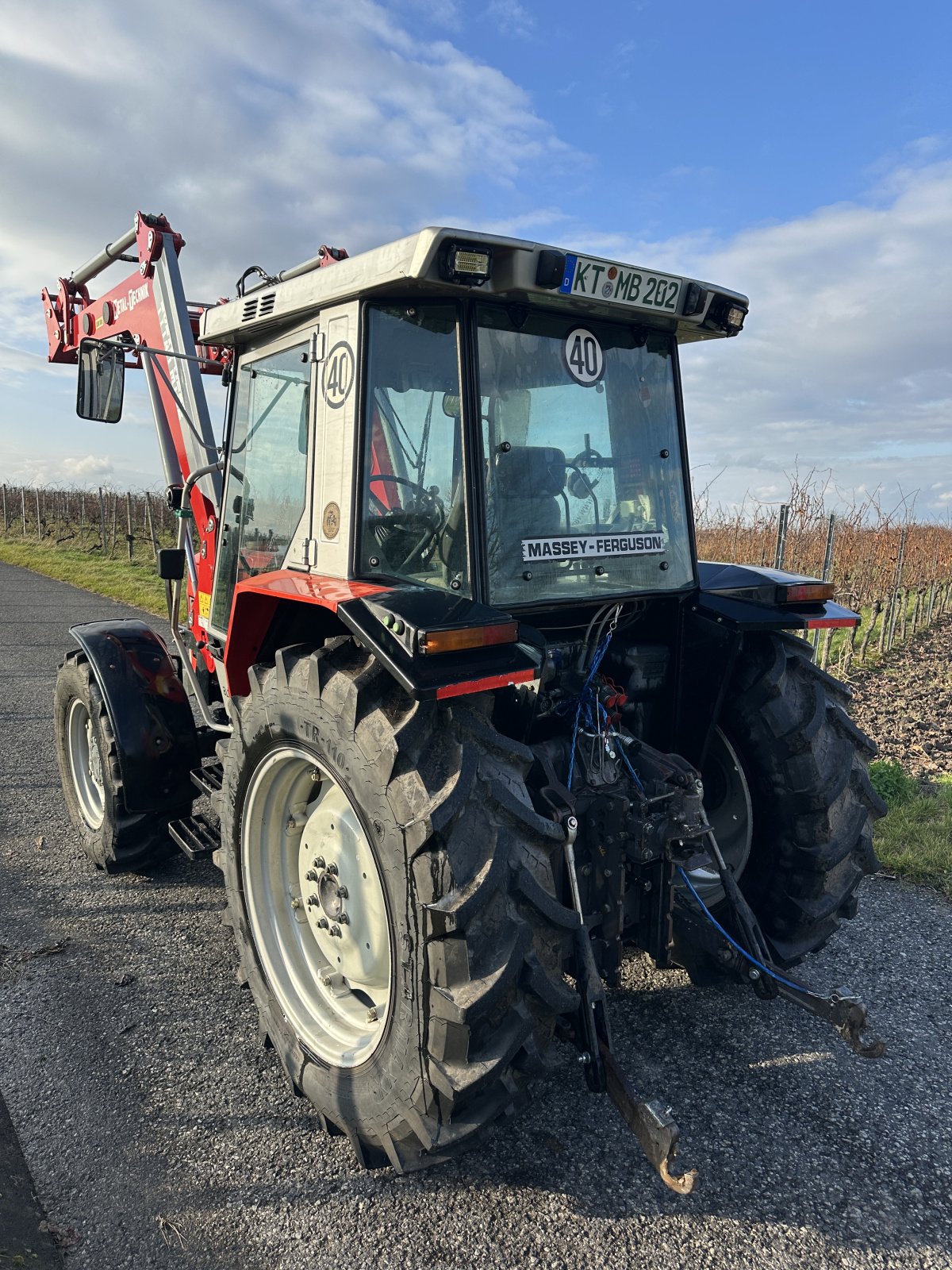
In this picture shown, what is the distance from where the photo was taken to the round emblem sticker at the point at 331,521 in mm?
2580

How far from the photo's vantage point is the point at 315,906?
2654 mm

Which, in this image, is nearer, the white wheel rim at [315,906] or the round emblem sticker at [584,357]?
the white wheel rim at [315,906]

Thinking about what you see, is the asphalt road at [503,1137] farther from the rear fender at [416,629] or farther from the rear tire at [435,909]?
the rear fender at [416,629]

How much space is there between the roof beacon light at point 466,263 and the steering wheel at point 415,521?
597 millimetres

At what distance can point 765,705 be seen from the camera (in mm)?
2959

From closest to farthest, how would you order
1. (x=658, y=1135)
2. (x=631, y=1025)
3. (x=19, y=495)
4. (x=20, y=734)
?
(x=658, y=1135)
(x=631, y=1025)
(x=20, y=734)
(x=19, y=495)

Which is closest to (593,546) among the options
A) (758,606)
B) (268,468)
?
(758,606)

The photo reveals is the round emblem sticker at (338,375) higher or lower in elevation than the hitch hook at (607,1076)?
higher

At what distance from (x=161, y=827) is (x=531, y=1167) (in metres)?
2.41

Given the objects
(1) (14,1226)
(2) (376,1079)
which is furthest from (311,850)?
(1) (14,1226)

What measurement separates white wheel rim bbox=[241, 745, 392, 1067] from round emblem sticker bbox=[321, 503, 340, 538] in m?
0.68

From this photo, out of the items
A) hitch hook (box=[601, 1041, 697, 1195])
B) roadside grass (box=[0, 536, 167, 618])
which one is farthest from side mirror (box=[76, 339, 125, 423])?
roadside grass (box=[0, 536, 167, 618])

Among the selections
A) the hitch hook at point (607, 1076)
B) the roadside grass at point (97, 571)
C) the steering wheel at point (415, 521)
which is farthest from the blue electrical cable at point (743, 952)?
the roadside grass at point (97, 571)

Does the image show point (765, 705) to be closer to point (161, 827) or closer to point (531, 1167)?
point (531, 1167)
